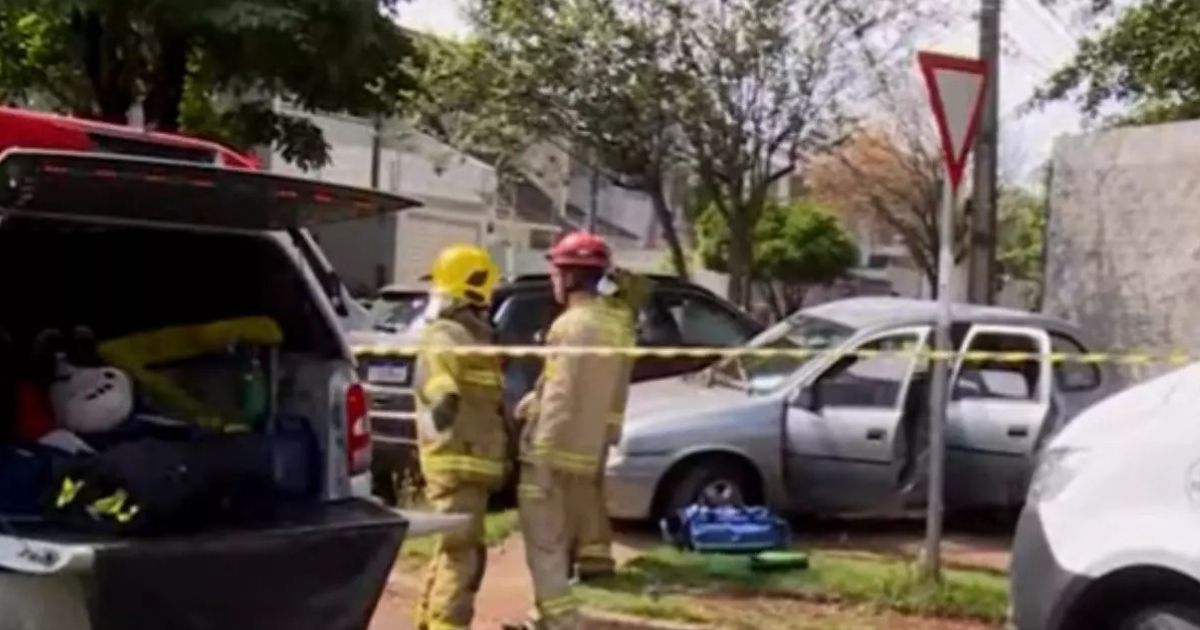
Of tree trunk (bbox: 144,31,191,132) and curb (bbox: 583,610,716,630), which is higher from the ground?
tree trunk (bbox: 144,31,191,132)

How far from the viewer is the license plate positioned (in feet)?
37.7

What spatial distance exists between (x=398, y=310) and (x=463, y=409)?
4967 mm

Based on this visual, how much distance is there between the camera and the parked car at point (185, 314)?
4.70m

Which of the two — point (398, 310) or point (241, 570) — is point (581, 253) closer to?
point (241, 570)

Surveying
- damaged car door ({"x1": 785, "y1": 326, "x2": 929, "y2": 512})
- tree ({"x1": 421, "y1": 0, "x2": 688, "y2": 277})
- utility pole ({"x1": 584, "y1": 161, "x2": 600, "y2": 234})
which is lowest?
damaged car door ({"x1": 785, "y1": 326, "x2": 929, "y2": 512})

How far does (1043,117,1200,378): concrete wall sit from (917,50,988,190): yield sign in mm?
4757

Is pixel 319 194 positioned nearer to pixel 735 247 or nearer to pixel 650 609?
pixel 650 609

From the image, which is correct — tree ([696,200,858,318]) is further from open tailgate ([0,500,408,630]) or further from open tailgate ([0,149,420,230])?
open tailgate ([0,500,408,630])

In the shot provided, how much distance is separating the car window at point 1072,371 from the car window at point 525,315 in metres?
3.22

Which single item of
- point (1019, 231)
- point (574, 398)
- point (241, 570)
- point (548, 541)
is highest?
point (1019, 231)

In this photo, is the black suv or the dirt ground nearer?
the dirt ground

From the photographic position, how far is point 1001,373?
11211 millimetres

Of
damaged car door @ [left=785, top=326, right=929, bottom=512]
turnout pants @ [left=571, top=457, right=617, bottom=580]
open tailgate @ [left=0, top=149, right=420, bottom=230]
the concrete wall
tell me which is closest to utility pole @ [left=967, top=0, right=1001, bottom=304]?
the concrete wall

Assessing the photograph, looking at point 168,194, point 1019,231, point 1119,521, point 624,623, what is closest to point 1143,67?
point 624,623
